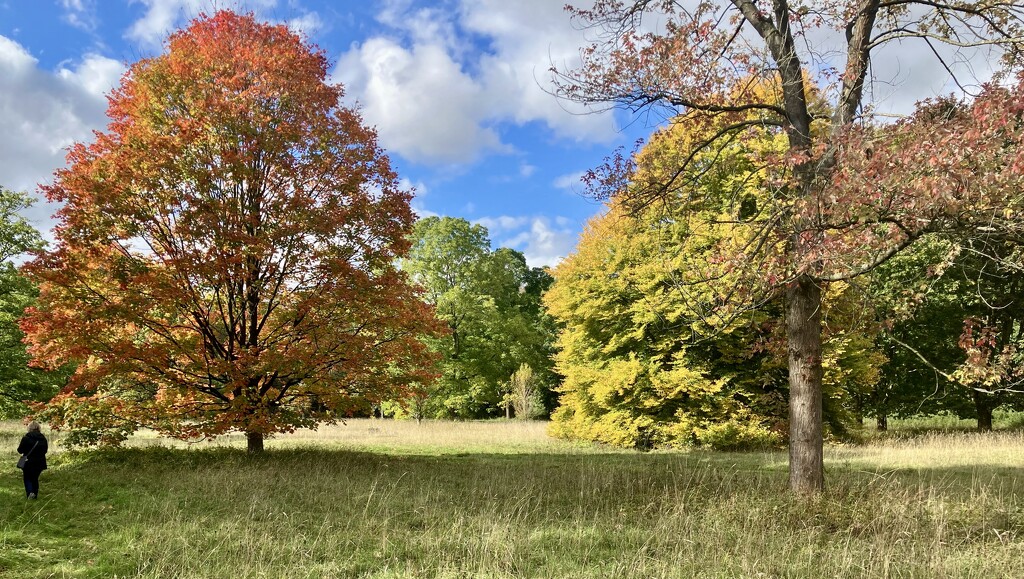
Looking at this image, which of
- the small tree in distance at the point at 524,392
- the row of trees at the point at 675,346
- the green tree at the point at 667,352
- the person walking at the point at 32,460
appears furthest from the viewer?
the small tree in distance at the point at 524,392

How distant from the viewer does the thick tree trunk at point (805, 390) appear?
745 centimetres

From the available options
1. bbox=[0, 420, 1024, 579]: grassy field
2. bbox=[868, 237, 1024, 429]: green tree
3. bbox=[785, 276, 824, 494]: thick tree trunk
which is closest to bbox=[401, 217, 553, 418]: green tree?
bbox=[868, 237, 1024, 429]: green tree

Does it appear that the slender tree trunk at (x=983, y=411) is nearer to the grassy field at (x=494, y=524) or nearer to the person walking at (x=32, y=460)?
the grassy field at (x=494, y=524)

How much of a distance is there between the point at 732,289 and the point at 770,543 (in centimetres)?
307

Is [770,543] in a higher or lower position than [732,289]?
lower

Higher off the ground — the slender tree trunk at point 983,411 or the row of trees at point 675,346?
the row of trees at point 675,346

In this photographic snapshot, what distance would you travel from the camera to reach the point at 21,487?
30.2ft

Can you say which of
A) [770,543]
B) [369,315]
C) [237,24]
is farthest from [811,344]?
[237,24]

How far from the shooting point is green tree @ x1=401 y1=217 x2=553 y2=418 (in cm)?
3300

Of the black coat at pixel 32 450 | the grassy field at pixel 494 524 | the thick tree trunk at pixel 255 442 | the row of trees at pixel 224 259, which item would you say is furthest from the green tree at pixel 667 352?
the black coat at pixel 32 450

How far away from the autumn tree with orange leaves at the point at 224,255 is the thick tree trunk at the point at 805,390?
7.62m

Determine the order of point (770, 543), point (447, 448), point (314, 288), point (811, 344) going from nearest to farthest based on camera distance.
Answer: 1. point (770, 543)
2. point (811, 344)
3. point (314, 288)
4. point (447, 448)

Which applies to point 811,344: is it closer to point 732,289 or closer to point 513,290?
point 732,289

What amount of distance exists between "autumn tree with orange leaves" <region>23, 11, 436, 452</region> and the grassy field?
1.71 meters
